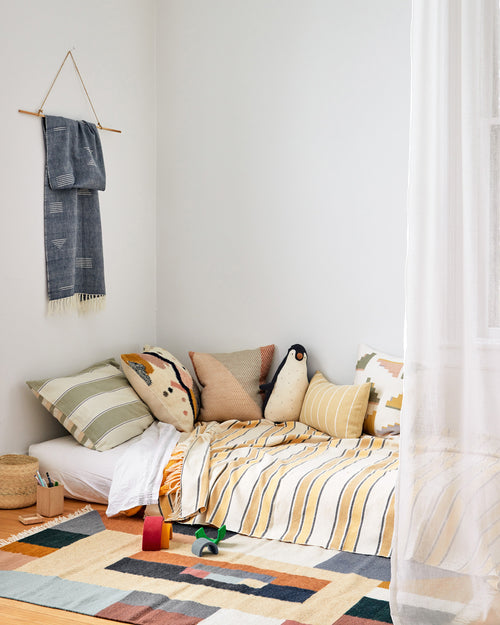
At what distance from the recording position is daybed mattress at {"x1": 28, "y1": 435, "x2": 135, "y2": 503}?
3223mm

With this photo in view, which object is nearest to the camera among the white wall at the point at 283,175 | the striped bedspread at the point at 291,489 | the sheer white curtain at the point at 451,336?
the sheer white curtain at the point at 451,336

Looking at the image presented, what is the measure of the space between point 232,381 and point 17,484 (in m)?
1.19

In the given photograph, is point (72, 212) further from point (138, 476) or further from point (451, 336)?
point (451, 336)

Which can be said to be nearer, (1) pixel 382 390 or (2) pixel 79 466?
(2) pixel 79 466

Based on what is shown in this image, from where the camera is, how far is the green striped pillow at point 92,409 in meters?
3.36

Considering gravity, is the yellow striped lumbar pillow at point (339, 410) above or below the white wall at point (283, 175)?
below

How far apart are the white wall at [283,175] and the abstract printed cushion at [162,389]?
1.80 feet

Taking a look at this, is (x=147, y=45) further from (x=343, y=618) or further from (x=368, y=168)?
(x=343, y=618)

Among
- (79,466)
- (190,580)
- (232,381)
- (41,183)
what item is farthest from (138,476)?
(41,183)

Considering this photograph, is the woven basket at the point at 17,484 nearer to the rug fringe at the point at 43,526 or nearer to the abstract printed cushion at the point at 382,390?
the rug fringe at the point at 43,526

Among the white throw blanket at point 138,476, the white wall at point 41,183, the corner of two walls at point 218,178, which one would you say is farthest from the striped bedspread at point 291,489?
the white wall at point 41,183

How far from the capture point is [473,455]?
1.78 meters

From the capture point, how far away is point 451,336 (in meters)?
1.80

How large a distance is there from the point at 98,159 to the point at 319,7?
1.39 meters
